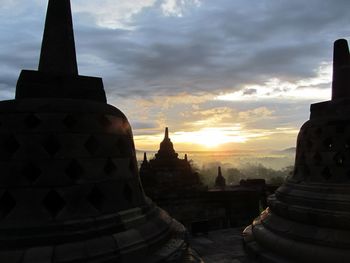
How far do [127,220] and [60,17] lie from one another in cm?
299

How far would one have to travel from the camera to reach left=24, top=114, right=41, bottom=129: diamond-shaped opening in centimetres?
395

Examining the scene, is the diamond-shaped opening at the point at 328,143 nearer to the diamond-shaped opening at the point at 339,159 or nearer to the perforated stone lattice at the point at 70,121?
the diamond-shaped opening at the point at 339,159

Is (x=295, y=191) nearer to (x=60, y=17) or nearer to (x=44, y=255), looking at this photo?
(x=44, y=255)

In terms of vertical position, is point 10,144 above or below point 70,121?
below

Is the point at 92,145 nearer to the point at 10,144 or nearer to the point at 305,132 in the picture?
the point at 10,144

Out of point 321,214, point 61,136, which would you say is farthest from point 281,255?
point 61,136

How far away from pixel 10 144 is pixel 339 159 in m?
5.42

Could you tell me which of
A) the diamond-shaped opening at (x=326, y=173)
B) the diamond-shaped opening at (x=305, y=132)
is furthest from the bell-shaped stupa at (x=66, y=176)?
the diamond-shaped opening at (x=305, y=132)

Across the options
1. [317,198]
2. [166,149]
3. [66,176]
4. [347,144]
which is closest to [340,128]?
[347,144]

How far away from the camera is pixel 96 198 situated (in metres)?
4.06

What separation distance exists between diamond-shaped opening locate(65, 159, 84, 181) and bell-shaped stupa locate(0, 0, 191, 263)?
0.5 inches

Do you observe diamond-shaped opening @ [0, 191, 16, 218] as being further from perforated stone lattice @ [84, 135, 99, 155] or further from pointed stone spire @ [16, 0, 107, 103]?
pointed stone spire @ [16, 0, 107, 103]

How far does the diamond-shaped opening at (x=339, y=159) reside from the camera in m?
6.04

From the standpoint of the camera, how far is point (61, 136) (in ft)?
13.0
